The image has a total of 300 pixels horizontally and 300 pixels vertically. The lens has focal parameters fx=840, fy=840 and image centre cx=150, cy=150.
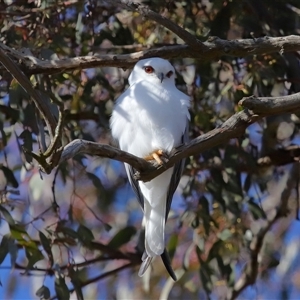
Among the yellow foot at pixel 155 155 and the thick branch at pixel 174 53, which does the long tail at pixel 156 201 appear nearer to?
the yellow foot at pixel 155 155

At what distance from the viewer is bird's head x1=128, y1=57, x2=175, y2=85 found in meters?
3.81

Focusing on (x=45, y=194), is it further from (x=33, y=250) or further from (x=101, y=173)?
(x=33, y=250)

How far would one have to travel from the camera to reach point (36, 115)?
3557mm

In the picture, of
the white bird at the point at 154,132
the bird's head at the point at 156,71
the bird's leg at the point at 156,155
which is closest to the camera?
the bird's leg at the point at 156,155

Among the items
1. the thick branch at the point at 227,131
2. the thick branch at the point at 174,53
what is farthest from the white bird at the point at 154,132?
the thick branch at the point at 227,131

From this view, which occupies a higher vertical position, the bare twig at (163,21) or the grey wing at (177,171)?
the bare twig at (163,21)

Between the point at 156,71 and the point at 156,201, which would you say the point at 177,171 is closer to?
the point at 156,201

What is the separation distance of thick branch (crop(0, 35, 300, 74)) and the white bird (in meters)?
0.42

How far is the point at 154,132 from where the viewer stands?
3.59 m

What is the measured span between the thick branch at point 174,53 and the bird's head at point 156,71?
0.57 m

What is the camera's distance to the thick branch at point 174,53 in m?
2.93

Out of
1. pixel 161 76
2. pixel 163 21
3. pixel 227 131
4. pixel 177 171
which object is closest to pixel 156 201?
pixel 177 171

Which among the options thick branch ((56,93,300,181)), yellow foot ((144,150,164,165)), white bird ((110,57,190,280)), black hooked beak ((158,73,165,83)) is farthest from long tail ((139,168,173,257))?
thick branch ((56,93,300,181))

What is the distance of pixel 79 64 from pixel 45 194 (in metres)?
2.88
